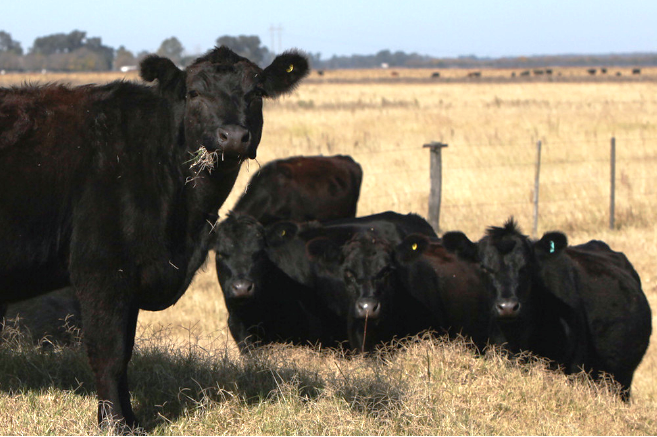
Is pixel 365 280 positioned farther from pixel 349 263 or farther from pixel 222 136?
pixel 222 136

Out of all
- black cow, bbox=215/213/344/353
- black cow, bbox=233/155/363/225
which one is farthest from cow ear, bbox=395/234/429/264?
black cow, bbox=233/155/363/225

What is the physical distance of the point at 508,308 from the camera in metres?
5.93

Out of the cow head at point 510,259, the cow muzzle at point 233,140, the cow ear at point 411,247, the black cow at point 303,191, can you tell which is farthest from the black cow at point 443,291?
the black cow at point 303,191

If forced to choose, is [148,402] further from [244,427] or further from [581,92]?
[581,92]

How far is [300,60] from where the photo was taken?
15.1 feet

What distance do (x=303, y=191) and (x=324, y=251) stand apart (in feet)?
15.3

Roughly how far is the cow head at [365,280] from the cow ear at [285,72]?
2093 millimetres

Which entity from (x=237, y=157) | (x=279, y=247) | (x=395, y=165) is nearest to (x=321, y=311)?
(x=279, y=247)

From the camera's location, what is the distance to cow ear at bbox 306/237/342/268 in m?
6.80

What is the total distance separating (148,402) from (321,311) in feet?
9.29

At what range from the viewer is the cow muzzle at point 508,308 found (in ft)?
19.5

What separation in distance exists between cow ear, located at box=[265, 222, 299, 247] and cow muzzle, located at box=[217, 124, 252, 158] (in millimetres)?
3386

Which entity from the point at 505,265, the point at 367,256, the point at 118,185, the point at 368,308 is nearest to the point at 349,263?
the point at 367,256

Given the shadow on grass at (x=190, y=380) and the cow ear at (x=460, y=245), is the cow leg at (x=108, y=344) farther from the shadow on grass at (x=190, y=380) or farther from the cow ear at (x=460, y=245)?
the cow ear at (x=460, y=245)
